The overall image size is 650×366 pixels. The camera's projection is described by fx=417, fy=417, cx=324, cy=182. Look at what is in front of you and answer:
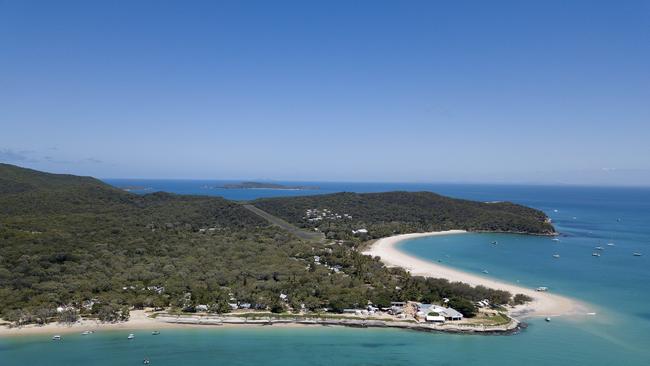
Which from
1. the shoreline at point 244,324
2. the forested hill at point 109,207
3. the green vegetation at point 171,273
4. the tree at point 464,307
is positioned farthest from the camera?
the forested hill at point 109,207

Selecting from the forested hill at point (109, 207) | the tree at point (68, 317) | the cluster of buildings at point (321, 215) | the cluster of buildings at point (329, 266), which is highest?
the forested hill at point (109, 207)

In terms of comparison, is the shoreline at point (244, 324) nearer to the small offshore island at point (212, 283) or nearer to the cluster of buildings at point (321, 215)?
the small offshore island at point (212, 283)

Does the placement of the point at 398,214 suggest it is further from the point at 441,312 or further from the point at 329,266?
the point at 441,312

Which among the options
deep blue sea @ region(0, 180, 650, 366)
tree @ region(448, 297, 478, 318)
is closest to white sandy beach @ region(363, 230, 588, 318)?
deep blue sea @ region(0, 180, 650, 366)

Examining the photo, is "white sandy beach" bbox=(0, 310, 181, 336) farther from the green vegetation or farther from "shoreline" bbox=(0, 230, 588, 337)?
the green vegetation

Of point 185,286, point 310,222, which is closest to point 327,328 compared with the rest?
point 185,286

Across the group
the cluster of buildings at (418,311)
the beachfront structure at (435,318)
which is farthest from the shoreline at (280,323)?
the cluster of buildings at (418,311)

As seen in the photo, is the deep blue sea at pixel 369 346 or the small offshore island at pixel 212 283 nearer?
the deep blue sea at pixel 369 346
